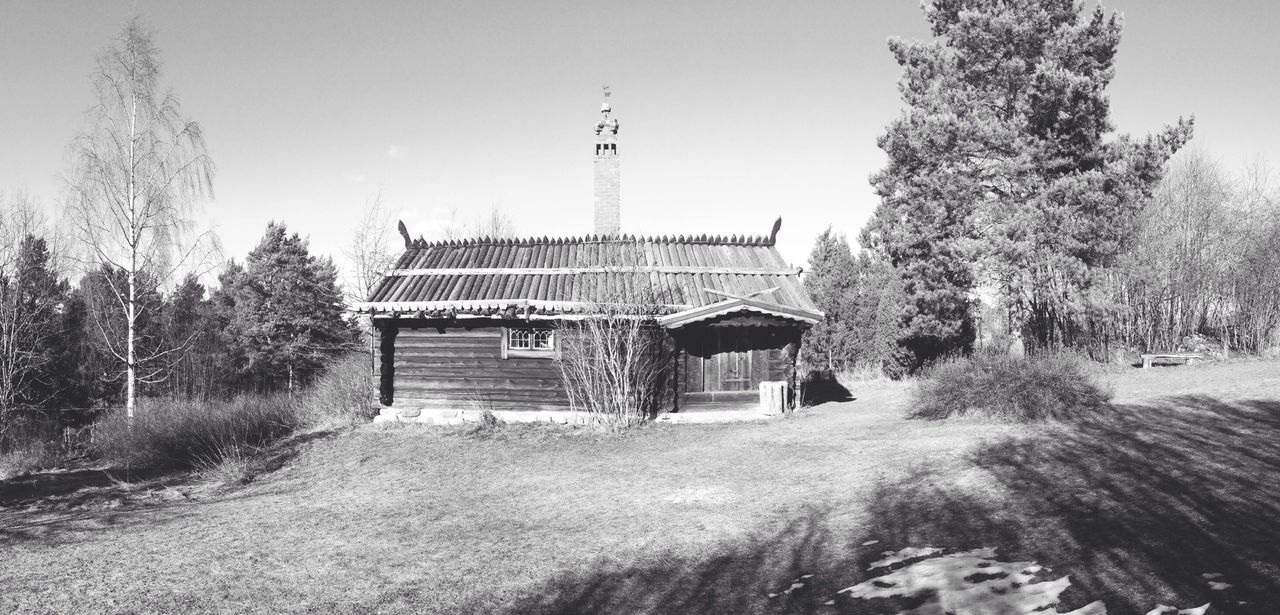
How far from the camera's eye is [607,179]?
62.1 ft

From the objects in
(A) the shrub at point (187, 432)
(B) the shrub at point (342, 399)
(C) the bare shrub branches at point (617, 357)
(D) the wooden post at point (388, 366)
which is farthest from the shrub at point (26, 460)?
(C) the bare shrub branches at point (617, 357)

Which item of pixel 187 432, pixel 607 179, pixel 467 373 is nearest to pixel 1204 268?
pixel 607 179

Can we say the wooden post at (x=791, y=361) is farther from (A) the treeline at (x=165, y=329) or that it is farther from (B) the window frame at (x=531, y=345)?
(A) the treeline at (x=165, y=329)

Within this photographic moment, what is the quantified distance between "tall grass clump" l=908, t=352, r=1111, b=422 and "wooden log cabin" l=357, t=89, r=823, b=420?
304 cm

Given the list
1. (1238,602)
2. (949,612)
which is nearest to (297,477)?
(949,612)

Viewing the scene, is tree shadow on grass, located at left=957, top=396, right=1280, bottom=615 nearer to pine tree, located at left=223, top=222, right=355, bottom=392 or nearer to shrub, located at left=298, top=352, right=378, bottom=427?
shrub, located at left=298, top=352, right=378, bottom=427

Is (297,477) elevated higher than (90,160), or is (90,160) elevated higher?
(90,160)

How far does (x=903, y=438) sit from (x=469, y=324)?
381 inches

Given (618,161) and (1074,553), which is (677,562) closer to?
(1074,553)

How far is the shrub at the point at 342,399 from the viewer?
626 inches

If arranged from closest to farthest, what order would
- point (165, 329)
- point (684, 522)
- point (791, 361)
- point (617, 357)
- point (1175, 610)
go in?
point (1175, 610)
point (684, 522)
point (617, 357)
point (791, 361)
point (165, 329)

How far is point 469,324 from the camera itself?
1569 cm

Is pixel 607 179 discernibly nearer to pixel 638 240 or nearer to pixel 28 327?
pixel 638 240

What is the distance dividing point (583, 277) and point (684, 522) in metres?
9.49
